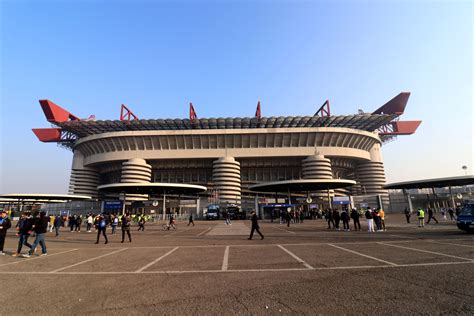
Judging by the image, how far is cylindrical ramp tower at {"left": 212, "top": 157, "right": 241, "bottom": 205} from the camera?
6306cm

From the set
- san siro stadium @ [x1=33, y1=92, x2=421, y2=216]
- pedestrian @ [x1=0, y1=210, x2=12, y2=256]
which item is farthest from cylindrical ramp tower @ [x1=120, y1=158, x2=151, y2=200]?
pedestrian @ [x1=0, y1=210, x2=12, y2=256]

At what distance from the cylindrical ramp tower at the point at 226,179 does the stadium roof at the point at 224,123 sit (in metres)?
9.93

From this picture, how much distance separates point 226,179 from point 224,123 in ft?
48.5

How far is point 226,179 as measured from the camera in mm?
63562

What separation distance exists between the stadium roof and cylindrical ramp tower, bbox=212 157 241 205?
9.93m

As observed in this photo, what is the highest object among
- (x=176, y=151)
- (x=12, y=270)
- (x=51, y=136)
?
(x=51, y=136)

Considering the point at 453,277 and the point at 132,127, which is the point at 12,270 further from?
the point at 132,127

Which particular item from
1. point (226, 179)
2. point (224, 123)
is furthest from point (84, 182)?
point (224, 123)

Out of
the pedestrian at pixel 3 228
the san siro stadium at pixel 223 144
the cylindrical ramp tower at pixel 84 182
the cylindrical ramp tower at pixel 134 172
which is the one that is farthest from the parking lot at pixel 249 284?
the cylindrical ramp tower at pixel 84 182

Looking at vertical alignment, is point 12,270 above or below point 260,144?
below

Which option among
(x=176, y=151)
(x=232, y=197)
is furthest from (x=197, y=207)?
(x=176, y=151)

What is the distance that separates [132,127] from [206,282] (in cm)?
6792

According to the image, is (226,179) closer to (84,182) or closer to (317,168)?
(317,168)

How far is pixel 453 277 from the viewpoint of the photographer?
5453mm
